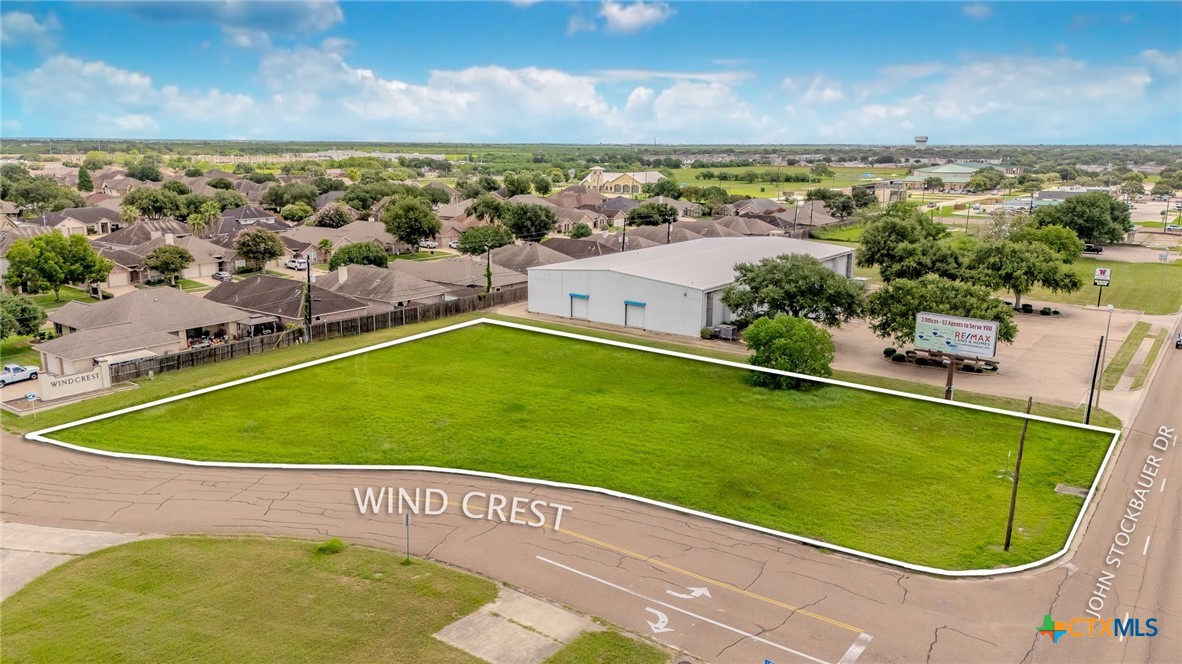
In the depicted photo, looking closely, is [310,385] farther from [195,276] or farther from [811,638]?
[195,276]

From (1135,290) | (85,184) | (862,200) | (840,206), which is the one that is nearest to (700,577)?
(1135,290)

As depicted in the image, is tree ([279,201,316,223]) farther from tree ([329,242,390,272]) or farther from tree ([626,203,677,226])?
tree ([626,203,677,226])

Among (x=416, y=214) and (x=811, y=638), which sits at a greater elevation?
(x=416, y=214)

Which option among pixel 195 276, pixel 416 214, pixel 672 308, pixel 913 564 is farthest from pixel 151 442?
pixel 416 214

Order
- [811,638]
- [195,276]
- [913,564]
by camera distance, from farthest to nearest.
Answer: [195,276], [913,564], [811,638]

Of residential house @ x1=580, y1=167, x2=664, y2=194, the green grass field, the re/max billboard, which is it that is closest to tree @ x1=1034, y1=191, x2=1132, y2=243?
the green grass field
